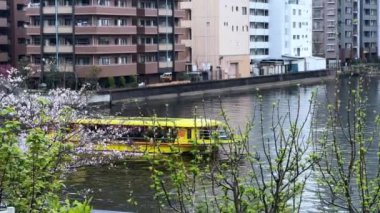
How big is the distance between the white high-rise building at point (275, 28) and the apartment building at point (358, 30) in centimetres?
903

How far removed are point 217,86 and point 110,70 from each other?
7.72 m

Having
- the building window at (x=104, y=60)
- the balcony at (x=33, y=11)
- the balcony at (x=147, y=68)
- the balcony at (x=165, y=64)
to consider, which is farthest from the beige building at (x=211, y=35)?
the balcony at (x=33, y=11)

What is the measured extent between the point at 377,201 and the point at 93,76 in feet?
91.2

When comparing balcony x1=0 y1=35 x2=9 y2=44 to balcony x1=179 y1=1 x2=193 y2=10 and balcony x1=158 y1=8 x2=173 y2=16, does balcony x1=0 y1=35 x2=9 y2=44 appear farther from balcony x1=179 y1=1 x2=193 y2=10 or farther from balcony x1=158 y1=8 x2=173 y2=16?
balcony x1=179 y1=1 x2=193 y2=10

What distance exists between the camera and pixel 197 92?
36375 millimetres

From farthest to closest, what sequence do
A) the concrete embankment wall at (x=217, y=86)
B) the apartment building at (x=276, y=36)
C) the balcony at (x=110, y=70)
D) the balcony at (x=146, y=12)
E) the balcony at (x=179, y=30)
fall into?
the apartment building at (x=276, y=36)
the balcony at (x=179, y=30)
the balcony at (x=146, y=12)
the concrete embankment wall at (x=217, y=86)
the balcony at (x=110, y=70)

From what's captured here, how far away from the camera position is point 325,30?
57.9 meters

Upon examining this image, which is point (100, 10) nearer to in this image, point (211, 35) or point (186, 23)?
point (186, 23)

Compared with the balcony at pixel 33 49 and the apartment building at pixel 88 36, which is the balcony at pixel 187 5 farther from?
the balcony at pixel 33 49

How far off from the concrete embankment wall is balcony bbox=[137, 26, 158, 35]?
303 cm

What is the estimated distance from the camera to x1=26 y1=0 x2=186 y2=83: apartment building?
31359 mm

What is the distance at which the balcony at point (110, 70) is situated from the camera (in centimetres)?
3114

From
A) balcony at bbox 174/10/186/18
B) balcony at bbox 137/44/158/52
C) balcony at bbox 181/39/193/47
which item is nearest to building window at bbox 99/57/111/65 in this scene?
balcony at bbox 137/44/158/52

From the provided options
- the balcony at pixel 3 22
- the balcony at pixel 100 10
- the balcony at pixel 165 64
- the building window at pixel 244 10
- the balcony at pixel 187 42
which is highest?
the building window at pixel 244 10
